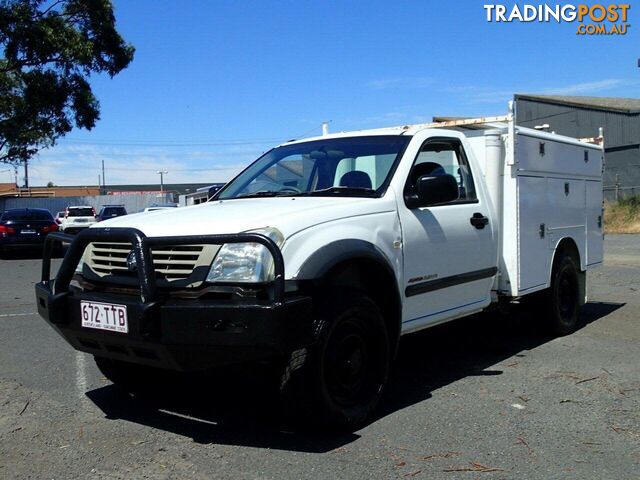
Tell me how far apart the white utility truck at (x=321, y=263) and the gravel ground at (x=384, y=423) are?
1.17ft

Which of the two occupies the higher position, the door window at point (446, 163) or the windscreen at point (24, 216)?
the door window at point (446, 163)

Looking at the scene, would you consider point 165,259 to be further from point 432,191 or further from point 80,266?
point 432,191

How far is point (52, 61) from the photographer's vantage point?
69.9 ft

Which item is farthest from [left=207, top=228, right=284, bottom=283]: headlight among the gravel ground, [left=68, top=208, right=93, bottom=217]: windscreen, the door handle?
[left=68, top=208, right=93, bottom=217]: windscreen

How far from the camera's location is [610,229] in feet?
92.3

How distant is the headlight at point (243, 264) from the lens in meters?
3.57

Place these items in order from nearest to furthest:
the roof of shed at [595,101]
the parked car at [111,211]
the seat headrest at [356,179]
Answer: the seat headrest at [356,179]
the parked car at [111,211]
the roof of shed at [595,101]

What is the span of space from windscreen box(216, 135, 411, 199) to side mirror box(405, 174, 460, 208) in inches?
9.1

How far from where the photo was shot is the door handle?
17.4 feet

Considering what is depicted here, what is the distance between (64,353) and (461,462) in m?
4.11

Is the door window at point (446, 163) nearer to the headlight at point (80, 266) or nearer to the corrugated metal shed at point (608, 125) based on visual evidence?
the headlight at point (80, 266)

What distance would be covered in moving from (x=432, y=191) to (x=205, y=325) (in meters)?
1.96

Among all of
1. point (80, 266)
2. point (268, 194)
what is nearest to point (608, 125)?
point (268, 194)

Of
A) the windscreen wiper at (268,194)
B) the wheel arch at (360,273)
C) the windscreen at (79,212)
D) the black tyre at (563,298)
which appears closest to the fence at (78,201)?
the windscreen at (79,212)
